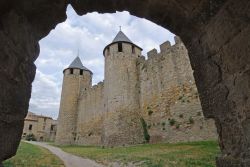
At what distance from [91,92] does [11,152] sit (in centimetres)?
2485

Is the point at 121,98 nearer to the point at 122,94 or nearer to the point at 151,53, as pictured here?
the point at 122,94

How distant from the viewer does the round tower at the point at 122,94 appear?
57.2 feet

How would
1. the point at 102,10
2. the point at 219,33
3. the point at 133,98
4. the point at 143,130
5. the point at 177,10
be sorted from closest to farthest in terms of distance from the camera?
the point at 219,33 → the point at 177,10 → the point at 102,10 → the point at 143,130 → the point at 133,98

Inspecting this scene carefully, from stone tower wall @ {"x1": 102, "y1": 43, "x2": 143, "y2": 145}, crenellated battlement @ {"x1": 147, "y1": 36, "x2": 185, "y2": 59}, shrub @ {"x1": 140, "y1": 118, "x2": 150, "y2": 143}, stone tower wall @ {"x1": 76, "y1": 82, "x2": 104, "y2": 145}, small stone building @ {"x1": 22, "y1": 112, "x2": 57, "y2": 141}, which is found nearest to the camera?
crenellated battlement @ {"x1": 147, "y1": 36, "x2": 185, "y2": 59}

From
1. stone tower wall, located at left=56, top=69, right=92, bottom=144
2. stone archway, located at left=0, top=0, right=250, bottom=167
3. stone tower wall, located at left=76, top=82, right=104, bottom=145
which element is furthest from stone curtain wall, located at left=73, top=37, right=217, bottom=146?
stone tower wall, located at left=56, top=69, right=92, bottom=144

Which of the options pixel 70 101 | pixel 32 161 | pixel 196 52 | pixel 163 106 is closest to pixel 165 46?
pixel 163 106

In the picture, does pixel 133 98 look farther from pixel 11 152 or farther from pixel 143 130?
pixel 11 152

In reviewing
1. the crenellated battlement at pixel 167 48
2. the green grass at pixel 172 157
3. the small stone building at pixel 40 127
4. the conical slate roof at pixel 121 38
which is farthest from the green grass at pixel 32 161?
the small stone building at pixel 40 127

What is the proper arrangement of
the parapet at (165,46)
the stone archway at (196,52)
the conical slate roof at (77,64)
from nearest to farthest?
the stone archway at (196,52)
the parapet at (165,46)
the conical slate roof at (77,64)

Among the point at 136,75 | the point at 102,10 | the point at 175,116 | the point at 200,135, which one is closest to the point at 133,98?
the point at 136,75

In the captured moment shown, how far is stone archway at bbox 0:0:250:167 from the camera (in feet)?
6.13

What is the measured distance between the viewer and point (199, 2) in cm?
219

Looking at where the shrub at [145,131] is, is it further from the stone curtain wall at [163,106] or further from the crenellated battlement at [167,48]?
the crenellated battlement at [167,48]

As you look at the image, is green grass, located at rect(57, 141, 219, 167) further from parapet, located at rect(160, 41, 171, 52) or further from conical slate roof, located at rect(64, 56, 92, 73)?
conical slate roof, located at rect(64, 56, 92, 73)
